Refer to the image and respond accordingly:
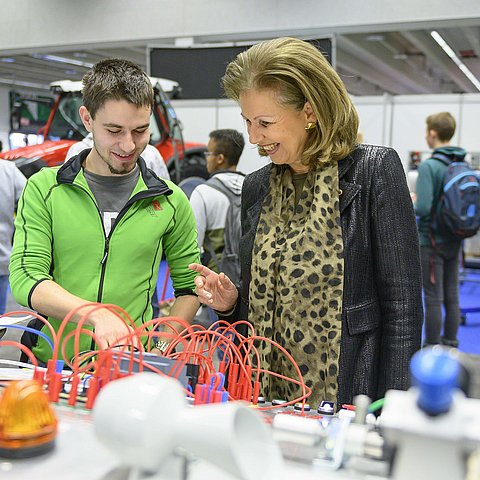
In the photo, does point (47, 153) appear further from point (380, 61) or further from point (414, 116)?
point (380, 61)

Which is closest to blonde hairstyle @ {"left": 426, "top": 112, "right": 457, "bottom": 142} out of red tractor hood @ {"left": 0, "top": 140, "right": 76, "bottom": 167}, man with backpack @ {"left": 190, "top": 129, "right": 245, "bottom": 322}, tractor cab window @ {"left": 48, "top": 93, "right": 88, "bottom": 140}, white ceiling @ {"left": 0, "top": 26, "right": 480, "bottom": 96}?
man with backpack @ {"left": 190, "top": 129, "right": 245, "bottom": 322}

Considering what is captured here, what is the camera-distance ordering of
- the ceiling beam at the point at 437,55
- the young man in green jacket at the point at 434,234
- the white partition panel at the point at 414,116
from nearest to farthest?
the young man in green jacket at the point at 434,234 < the white partition panel at the point at 414,116 < the ceiling beam at the point at 437,55

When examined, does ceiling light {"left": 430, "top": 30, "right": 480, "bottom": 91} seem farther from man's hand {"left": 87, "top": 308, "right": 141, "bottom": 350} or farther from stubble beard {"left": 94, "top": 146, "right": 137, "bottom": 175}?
man's hand {"left": 87, "top": 308, "right": 141, "bottom": 350}

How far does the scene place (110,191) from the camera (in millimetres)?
1606

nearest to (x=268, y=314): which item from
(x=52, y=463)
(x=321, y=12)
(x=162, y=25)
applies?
(x=52, y=463)

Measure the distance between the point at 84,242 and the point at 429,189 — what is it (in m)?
3.10

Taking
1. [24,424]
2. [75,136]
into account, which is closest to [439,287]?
[24,424]

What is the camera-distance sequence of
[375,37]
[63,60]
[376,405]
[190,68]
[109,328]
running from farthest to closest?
[63,60] → [375,37] → [190,68] → [109,328] → [376,405]

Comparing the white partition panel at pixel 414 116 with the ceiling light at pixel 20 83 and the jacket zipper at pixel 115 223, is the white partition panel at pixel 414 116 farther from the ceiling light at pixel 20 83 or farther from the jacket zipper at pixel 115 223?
the ceiling light at pixel 20 83

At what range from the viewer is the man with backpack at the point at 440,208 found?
160 inches

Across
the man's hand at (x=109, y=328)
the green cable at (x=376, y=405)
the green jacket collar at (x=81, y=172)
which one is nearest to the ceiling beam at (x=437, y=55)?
the green jacket collar at (x=81, y=172)

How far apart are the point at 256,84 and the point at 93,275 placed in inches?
25.0

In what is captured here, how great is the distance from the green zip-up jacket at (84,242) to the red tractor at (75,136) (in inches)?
172

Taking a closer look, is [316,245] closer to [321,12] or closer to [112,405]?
[112,405]
